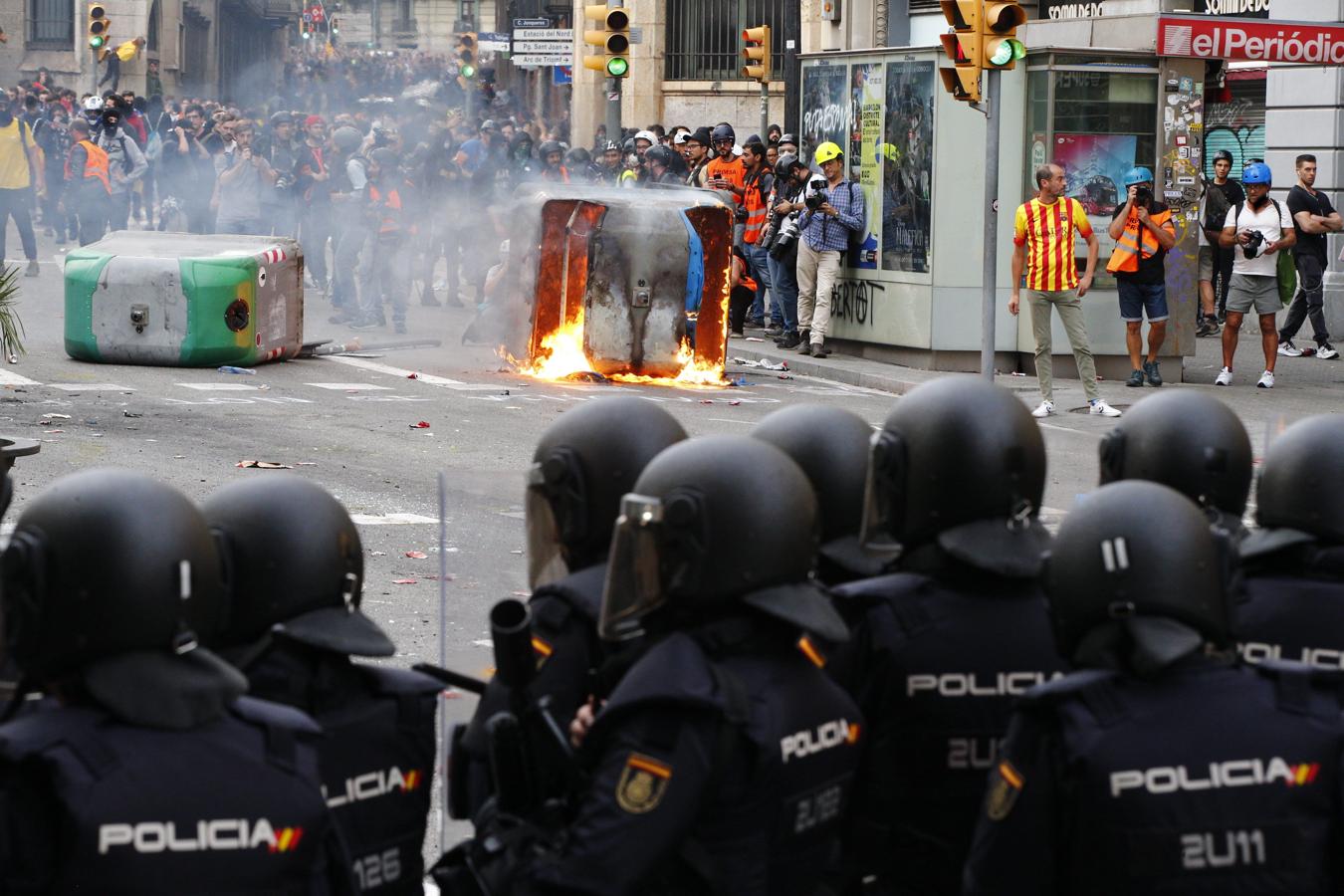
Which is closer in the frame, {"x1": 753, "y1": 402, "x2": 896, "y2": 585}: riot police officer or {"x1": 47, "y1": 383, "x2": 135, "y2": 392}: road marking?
{"x1": 753, "y1": 402, "x2": 896, "y2": 585}: riot police officer

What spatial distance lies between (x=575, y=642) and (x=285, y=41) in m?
118

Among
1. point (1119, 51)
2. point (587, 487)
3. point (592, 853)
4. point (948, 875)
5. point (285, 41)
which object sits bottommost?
point (948, 875)

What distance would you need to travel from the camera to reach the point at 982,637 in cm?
358

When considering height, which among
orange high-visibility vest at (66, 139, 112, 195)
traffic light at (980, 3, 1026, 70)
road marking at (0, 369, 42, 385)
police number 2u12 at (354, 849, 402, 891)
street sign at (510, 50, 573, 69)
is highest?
street sign at (510, 50, 573, 69)

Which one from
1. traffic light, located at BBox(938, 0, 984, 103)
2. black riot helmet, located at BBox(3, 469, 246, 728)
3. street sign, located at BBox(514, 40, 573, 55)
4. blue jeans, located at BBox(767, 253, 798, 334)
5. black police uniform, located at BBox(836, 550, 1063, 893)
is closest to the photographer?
black riot helmet, located at BBox(3, 469, 246, 728)

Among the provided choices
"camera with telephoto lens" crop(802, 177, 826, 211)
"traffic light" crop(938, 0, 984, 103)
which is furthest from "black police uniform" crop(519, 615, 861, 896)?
"camera with telephoto lens" crop(802, 177, 826, 211)

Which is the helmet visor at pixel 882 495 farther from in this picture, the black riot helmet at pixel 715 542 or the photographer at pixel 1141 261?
the photographer at pixel 1141 261

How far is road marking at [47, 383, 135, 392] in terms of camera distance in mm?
14438

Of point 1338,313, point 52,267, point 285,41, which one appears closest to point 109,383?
point 52,267

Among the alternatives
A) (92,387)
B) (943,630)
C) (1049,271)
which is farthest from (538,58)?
(943,630)

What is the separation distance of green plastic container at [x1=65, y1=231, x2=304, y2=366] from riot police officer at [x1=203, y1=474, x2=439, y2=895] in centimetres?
1253

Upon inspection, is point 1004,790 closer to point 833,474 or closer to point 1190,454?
point 833,474

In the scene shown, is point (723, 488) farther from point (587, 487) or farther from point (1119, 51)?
point (1119, 51)

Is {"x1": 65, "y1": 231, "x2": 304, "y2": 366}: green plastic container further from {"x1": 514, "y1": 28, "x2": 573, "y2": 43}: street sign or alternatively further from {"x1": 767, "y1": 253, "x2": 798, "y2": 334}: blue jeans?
{"x1": 514, "y1": 28, "x2": 573, "y2": 43}: street sign
